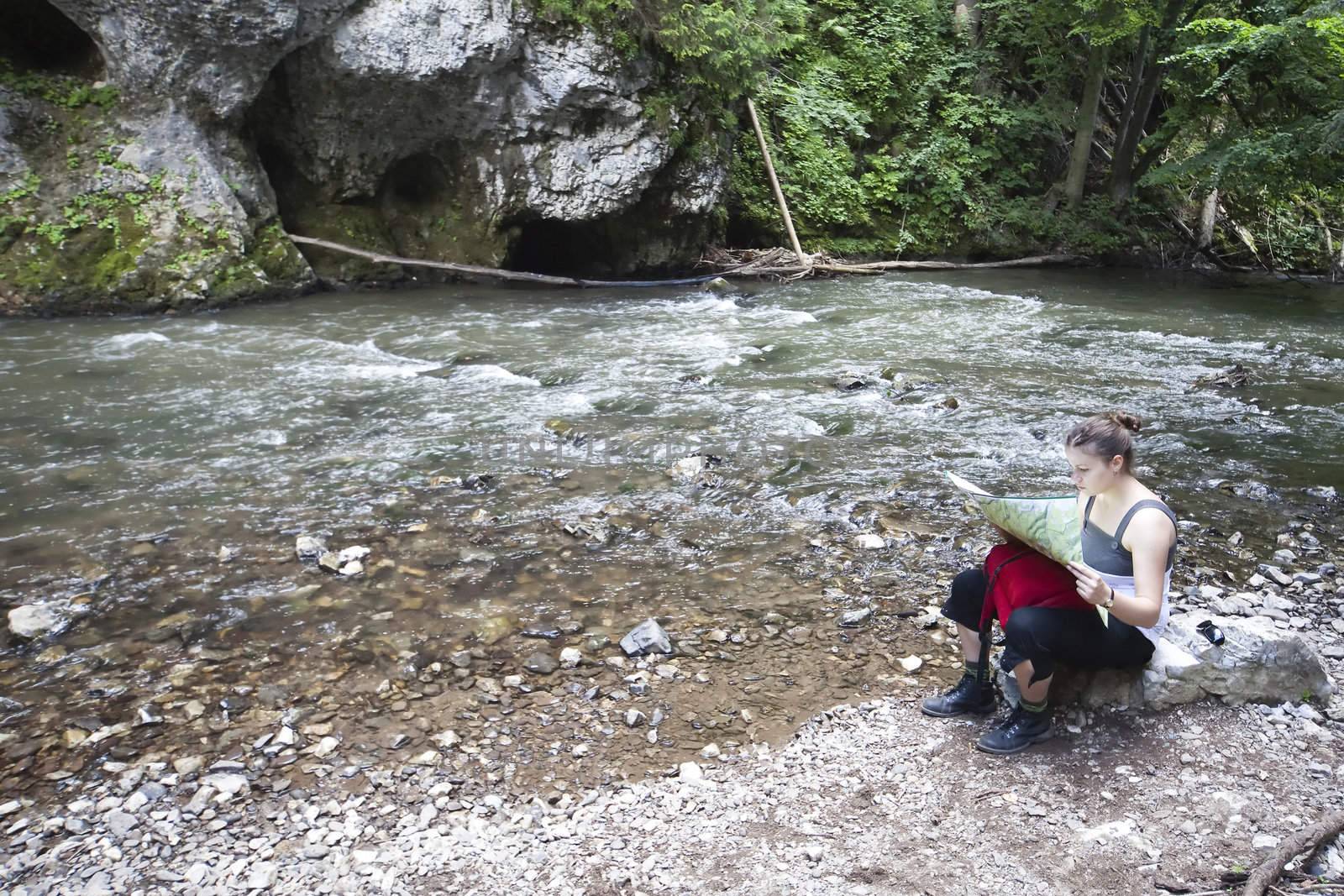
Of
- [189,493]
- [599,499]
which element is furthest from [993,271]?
[189,493]

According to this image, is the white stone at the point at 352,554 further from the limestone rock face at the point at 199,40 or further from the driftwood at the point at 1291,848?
the limestone rock face at the point at 199,40

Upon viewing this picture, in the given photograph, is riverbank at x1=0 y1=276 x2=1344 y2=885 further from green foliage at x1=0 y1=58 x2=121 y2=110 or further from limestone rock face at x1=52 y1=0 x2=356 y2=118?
limestone rock face at x1=52 y1=0 x2=356 y2=118

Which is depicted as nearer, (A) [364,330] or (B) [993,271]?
(A) [364,330]

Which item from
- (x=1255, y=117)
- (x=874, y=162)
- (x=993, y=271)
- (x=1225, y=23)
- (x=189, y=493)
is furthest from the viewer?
(x=874, y=162)

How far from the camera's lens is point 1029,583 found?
11.1ft

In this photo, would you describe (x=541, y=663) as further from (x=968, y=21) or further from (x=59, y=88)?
(x=968, y=21)

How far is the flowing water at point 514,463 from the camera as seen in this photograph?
4.62 m

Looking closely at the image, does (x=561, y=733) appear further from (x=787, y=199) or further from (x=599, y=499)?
(x=787, y=199)

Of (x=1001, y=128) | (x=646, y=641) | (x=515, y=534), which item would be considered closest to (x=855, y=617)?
(x=646, y=641)

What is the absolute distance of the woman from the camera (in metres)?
3.15

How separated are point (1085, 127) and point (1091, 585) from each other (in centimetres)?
1988

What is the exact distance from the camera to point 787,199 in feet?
61.6

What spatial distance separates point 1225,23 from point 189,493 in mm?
15309

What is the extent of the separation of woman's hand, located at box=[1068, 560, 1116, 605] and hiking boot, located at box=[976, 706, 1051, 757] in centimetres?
70
